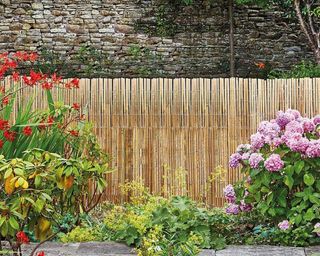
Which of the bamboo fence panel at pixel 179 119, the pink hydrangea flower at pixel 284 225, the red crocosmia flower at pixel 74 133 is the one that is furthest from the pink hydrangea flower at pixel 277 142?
the bamboo fence panel at pixel 179 119

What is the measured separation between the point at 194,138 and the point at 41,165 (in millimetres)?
3392

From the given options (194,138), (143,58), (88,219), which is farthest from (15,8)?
(88,219)

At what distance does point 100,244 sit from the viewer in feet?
16.1

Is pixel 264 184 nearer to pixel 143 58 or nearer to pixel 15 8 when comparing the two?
pixel 143 58

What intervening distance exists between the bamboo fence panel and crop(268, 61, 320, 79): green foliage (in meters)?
3.69

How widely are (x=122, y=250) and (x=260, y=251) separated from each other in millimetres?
868

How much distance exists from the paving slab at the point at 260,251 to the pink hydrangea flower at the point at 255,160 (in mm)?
556

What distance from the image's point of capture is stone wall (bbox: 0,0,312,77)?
12.4m

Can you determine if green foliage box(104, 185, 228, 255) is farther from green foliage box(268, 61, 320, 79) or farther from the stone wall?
the stone wall

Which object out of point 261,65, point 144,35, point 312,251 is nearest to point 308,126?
point 312,251

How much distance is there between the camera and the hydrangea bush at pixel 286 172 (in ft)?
16.3

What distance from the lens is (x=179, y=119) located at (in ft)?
24.0

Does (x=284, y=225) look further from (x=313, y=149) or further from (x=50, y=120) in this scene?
(x=50, y=120)

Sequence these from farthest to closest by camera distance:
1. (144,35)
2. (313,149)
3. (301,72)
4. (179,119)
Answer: (144,35) → (301,72) → (179,119) → (313,149)
